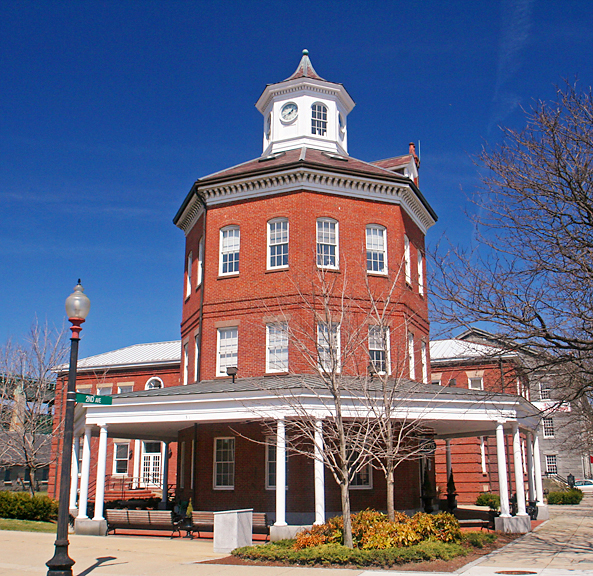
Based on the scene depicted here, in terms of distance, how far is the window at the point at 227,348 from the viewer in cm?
2384

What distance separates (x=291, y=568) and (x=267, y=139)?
21905 millimetres

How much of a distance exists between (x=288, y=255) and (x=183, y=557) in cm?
1155

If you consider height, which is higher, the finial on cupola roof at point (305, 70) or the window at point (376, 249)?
the finial on cupola roof at point (305, 70)

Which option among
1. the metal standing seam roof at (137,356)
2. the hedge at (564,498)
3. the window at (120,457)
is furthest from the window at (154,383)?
the hedge at (564,498)

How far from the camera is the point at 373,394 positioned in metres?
18.2

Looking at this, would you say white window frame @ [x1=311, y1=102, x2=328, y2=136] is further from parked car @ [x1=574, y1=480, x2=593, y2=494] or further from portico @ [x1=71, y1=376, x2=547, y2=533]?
parked car @ [x1=574, y1=480, x2=593, y2=494]

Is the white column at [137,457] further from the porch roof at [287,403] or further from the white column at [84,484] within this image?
the white column at [84,484]

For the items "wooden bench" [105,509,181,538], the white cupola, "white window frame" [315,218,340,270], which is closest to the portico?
"wooden bench" [105,509,181,538]

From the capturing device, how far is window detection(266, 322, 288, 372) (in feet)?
74.8

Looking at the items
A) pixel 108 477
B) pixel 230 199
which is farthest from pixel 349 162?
pixel 108 477

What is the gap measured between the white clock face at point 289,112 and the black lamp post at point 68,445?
18744 millimetres

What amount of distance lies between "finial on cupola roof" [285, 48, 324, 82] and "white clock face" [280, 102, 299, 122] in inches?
52.6

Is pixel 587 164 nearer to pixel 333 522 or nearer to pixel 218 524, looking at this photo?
pixel 333 522

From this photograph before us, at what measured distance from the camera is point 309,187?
24125mm
